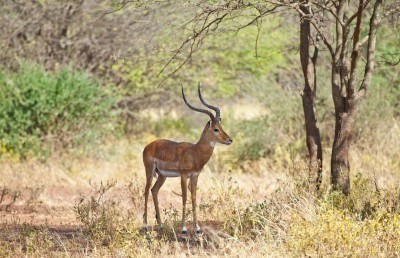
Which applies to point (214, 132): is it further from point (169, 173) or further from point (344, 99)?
point (344, 99)

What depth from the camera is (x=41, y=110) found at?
17.7 metres

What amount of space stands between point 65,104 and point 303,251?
1091cm

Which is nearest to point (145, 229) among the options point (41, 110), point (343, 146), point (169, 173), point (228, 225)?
point (169, 173)

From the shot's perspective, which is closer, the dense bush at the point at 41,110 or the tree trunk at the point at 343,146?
the tree trunk at the point at 343,146

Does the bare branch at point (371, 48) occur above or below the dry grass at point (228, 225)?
above

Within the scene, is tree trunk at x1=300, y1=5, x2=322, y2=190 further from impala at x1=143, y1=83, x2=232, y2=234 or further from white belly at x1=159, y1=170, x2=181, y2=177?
white belly at x1=159, y1=170, x2=181, y2=177

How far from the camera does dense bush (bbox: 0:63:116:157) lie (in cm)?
1759

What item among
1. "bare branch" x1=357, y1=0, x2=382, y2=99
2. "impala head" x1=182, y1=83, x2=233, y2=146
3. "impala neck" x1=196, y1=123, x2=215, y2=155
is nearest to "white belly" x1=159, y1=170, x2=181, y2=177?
"impala neck" x1=196, y1=123, x2=215, y2=155

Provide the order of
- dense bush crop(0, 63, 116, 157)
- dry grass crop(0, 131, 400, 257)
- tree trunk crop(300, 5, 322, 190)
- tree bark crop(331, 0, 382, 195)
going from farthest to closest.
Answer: dense bush crop(0, 63, 116, 157) < tree trunk crop(300, 5, 322, 190) < tree bark crop(331, 0, 382, 195) < dry grass crop(0, 131, 400, 257)

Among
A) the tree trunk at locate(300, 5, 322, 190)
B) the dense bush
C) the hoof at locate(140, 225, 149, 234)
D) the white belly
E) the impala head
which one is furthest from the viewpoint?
the dense bush

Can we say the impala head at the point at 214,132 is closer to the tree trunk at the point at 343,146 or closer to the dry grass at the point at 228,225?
the dry grass at the point at 228,225

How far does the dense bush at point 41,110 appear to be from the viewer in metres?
17.6

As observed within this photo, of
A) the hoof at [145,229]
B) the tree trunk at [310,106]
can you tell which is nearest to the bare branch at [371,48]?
the tree trunk at [310,106]

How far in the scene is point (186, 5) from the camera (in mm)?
9688
